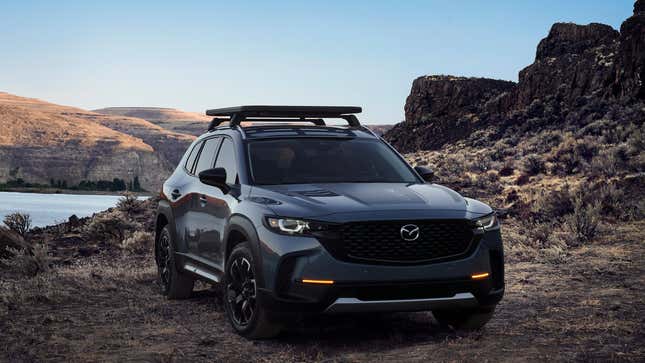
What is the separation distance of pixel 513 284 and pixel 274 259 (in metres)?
4.70

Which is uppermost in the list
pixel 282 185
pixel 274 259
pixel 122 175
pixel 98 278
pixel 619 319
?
pixel 282 185

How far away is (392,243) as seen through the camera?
6004mm

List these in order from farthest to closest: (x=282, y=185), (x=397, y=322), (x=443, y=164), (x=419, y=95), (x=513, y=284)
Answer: (x=419, y=95), (x=443, y=164), (x=513, y=284), (x=397, y=322), (x=282, y=185)

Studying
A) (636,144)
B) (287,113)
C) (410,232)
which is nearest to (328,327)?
(410,232)

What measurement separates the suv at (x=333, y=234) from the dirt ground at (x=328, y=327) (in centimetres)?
33

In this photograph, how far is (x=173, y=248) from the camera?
29.3 feet

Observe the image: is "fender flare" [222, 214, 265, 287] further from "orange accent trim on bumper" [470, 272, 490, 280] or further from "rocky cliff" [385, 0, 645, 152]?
"rocky cliff" [385, 0, 645, 152]

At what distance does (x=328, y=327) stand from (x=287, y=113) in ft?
8.18

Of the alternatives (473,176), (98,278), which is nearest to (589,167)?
(473,176)

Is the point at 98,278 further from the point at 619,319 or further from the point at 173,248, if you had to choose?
the point at 619,319

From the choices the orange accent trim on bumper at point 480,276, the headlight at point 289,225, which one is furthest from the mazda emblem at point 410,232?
the headlight at point 289,225

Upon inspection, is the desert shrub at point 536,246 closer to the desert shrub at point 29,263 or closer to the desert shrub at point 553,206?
the desert shrub at point 553,206

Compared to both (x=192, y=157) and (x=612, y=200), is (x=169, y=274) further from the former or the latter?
(x=612, y=200)

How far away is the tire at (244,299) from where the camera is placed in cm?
638
